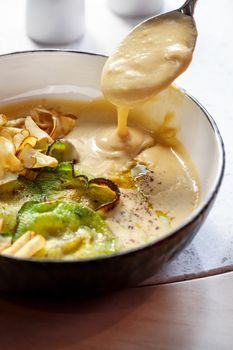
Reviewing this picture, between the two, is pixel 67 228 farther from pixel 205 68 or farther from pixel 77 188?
pixel 205 68

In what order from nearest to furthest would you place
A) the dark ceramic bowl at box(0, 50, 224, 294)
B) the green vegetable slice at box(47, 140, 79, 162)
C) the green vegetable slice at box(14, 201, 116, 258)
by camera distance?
1. the dark ceramic bowl at box(0, 50, 224, 294)
2. the green vegetable slice at box(14, 201, 116, 258)
3. the green vegetable slice at box(47, 140, 79, 162)

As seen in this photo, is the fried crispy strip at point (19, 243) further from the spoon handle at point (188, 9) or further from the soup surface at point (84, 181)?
the spoon handle at point (188, 9)

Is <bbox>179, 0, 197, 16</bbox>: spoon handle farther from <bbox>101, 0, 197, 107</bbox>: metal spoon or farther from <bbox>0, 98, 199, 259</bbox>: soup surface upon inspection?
<bbox>0, 98, 199, 259</bbox>: soup surface

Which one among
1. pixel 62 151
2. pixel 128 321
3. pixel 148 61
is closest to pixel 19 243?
pixel 128 321

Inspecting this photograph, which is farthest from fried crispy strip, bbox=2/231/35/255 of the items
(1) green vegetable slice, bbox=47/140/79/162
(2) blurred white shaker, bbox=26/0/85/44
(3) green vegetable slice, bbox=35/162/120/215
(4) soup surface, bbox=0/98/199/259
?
(2) blurred white shaker, bbox=26/0/85/44

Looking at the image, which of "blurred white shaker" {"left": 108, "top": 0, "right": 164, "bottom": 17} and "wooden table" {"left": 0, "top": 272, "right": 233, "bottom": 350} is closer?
"wooden table" {"left": 0, "top": 272, "right": 233, "bottom": 350}

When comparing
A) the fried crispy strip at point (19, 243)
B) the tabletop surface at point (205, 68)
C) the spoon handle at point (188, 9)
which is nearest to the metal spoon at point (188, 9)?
the spoon handle at point (188, 9)
